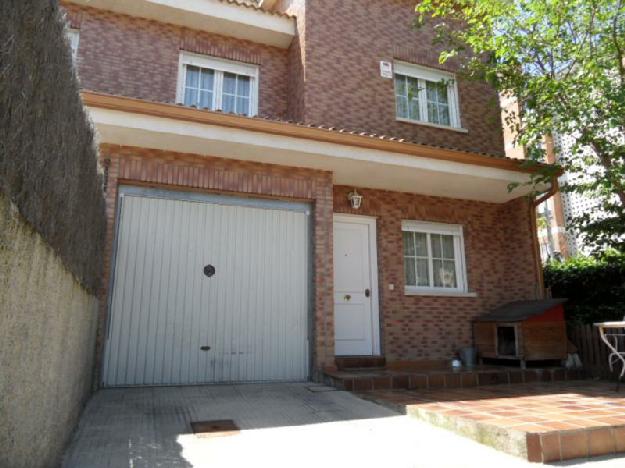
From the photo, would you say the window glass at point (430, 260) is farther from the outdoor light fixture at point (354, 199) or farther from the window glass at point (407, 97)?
the window glass at point (407, 97)

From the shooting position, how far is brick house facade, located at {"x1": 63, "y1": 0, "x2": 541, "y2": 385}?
21.0 ft

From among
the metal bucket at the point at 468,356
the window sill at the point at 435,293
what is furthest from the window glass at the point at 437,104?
the metal bucket at the point at 468,356

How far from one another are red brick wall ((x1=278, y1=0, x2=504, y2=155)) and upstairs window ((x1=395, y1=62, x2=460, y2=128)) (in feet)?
0.56

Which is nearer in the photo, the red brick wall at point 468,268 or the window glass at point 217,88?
the red brick wall at point 468,268

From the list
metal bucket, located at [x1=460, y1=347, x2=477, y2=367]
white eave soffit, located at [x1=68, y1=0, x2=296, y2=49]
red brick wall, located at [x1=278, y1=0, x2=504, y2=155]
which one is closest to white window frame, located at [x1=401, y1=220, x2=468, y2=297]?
metal bucket, located at [x1=460, y1=347, x2=477, y2=367]

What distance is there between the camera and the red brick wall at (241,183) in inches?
251

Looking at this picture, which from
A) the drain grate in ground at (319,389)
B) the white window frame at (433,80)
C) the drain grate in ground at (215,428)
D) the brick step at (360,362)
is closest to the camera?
the drain grate in ground at (215,428)

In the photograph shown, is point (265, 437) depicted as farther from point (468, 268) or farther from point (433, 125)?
point (433, 125)

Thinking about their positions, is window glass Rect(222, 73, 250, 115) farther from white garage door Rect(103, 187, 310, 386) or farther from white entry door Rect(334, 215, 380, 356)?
white entry door Rect(334, 215, 380, 356)

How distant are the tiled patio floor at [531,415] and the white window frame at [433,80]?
18.6 feet

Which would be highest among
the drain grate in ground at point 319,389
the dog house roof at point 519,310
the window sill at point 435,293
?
the window sill at point 435,293

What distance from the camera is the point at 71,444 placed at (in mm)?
3656

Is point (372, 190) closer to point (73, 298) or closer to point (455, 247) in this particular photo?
point (455, 247)

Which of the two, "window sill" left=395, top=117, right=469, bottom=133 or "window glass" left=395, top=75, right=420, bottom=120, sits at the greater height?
"window glass" left=395, top=75, right=420, bottom=120
